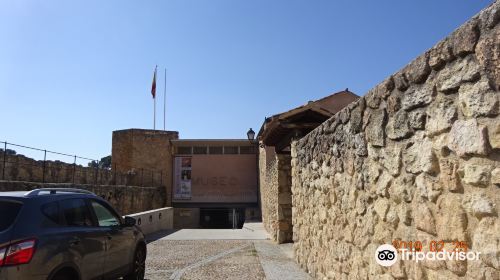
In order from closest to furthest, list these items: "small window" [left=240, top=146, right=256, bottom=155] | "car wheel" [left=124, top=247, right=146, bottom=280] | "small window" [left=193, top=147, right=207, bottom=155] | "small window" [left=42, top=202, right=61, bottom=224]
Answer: "small window" [left=42, top=202, right=61, bottom=224] < "car wheel" [left=124, top=247, right=146, bottom=280] < "small window" [left=240, top=146, right=256, bottom=155] < "small window" [left=193, top=147, right=207, bottom=155]

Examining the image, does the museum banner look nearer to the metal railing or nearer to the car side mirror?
the metal railing

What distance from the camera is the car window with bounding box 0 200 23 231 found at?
419 centimetres

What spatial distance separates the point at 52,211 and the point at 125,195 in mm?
16863

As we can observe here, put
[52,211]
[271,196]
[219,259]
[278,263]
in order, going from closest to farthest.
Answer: [52,211] → [278,263] → [219,259] → [271,196]

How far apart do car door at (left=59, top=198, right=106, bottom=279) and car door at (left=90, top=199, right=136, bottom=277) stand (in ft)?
0.61

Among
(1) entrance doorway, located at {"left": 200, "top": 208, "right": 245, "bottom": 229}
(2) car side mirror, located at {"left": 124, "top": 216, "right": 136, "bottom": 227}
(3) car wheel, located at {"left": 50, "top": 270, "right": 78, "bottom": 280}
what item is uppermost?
(2) car side mirror, located at {"left": 124, "top": 216, "right": 136, "bottom": 227}

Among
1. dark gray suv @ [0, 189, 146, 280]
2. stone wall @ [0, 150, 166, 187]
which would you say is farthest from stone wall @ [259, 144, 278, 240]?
stone wall @ [0, 150, 166, 187]

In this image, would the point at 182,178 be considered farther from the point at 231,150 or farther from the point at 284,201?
the point at 284,201

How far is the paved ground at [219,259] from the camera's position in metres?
7.99

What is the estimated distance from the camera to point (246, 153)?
31.1m

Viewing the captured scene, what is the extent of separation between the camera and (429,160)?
9.98 feet

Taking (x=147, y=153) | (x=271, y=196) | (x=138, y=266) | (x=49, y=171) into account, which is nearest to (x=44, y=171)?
(x=49, y=171)

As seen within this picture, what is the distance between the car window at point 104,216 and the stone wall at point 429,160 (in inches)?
128

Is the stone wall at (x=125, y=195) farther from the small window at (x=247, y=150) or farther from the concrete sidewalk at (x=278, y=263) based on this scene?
the concrete sidewalk at (x=278, y=263)
